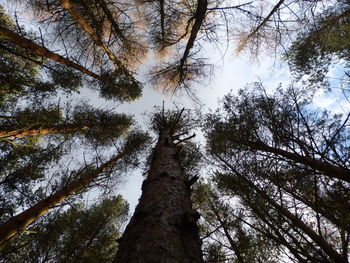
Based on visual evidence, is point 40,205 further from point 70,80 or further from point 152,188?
point 70,80

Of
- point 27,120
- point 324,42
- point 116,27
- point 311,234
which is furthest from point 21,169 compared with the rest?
point 324,42

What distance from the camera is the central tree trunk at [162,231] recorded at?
1.13 metres

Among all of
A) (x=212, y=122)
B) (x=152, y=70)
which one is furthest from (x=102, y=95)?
(x=212, y=122)

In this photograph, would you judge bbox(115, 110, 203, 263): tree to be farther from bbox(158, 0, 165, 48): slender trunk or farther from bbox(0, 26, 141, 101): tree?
bbox(158, 0, 165, 48): slender trunk

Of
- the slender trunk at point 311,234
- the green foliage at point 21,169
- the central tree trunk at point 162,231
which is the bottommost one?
the central tree trunk at point 162,231

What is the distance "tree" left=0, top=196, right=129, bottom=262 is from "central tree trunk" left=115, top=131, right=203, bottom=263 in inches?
181

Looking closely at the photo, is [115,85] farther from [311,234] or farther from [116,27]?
[311,234]

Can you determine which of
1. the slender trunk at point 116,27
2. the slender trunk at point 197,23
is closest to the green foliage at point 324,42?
the slender trunk at point 197,23

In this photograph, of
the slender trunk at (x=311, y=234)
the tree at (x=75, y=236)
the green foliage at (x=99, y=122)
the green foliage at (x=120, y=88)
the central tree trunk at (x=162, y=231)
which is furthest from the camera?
the green foliage at (x=99, y=122)

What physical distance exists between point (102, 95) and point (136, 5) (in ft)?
14.6

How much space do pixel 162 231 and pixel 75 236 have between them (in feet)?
24.0

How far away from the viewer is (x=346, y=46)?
5.36m

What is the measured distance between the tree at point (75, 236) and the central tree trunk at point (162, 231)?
459cm

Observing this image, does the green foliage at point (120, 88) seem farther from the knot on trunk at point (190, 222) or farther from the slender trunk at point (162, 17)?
the knot on trunk at point (190, 222)
